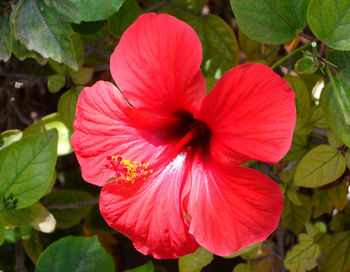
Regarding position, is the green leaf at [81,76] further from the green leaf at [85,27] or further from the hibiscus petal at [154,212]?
the hibiscus petal at [154,212]

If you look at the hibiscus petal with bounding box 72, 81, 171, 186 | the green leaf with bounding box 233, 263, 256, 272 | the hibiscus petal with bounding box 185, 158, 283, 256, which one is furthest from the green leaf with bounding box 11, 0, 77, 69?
the green leaf with bounding box 233, 263, 256, 272

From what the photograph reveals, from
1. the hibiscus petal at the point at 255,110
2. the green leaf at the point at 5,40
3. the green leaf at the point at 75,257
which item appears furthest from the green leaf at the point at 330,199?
the green leaf at the point at 5,40

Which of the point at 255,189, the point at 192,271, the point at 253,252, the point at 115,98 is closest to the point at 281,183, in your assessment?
the point at 253,252

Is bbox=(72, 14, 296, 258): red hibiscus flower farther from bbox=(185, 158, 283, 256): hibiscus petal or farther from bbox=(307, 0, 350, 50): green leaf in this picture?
bbox=(307, 0, 350, 50): green leaf

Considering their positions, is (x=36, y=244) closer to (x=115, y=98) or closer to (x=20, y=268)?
(x=20, y=268)

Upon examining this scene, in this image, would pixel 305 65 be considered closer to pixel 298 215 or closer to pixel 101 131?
pixel 101 131

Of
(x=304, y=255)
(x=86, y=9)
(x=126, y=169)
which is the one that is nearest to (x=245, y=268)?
(x=304, y=255)

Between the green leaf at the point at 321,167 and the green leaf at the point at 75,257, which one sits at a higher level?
the green leaf at the point at 321,167
